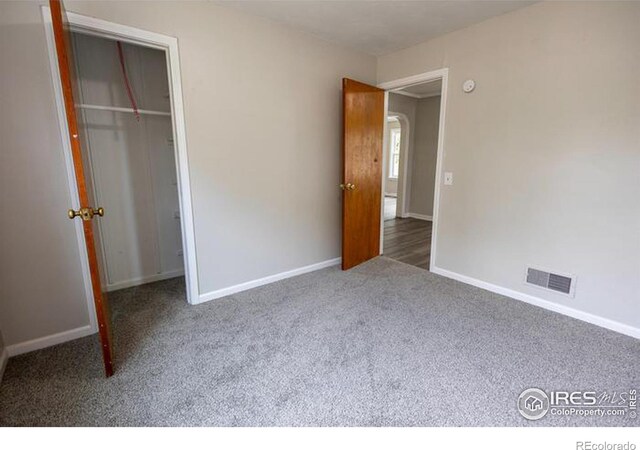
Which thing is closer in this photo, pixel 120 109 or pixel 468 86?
pixel 120 109

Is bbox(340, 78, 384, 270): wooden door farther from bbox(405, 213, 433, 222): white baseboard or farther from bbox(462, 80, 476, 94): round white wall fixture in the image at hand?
bbox(405, 213, 433, 222): white baseboard

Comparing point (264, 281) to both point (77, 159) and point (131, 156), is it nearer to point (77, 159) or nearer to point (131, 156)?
point (131, 156)

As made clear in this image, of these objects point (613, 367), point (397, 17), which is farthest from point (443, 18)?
point (613, 367)

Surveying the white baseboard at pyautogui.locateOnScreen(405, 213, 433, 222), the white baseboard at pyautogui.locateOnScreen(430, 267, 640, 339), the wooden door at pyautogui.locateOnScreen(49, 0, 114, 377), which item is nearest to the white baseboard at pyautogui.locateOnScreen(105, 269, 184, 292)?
the wooden door at pyautogui.locateOnScreen(49, 0, 114, 377)

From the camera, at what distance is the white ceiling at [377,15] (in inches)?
96.8

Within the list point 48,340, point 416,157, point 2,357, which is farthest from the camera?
point 416,157

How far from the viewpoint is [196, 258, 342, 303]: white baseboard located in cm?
282

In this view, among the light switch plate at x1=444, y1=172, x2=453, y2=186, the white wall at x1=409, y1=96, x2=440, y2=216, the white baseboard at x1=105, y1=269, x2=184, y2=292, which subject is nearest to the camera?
the white baseboard at x1=105, y1=269, x2=184, y2=292

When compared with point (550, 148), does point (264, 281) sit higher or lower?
lower

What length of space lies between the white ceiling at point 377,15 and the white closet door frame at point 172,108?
0.62m

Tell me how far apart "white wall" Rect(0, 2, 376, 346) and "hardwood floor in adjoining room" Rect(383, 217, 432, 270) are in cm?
97

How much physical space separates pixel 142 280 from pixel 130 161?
119 centimetres

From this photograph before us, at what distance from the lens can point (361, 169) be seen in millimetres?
3541

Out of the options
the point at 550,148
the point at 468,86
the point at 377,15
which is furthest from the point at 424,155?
the point at 377,15
